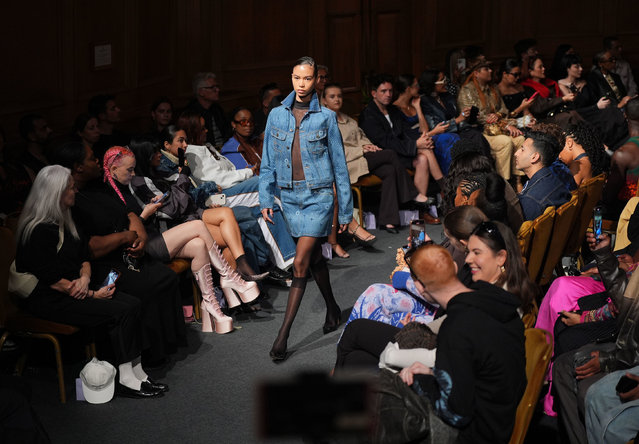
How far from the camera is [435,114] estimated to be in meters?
7.57

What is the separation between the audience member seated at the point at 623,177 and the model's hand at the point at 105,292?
3059 millimetres

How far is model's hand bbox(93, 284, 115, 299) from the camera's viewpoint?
421 cm

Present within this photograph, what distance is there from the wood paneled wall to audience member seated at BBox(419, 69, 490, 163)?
1.27 meters

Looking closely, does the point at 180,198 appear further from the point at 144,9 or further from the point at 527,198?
the point at 144,9

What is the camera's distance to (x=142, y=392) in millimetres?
4148

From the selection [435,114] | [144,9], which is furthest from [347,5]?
[144,9]

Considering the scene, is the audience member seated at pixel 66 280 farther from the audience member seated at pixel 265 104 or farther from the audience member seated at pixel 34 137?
the audience member seated at pixel 265 104

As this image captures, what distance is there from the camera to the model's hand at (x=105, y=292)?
421 cm

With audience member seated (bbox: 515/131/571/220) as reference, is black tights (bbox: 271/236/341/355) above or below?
below

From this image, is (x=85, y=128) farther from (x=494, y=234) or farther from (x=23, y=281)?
(x=494, y=234)

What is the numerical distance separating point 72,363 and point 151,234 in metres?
0.84

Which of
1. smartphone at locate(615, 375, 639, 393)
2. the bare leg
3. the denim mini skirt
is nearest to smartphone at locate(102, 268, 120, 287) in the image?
the denim mini skirt

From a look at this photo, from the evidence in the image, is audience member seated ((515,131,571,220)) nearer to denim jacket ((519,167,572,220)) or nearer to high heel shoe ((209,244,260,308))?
denim jacket ((519,167,572,220))

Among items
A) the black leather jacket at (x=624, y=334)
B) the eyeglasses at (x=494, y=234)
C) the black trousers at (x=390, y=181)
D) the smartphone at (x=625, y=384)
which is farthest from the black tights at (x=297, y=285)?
the black trousers at (x=390, y=181)
